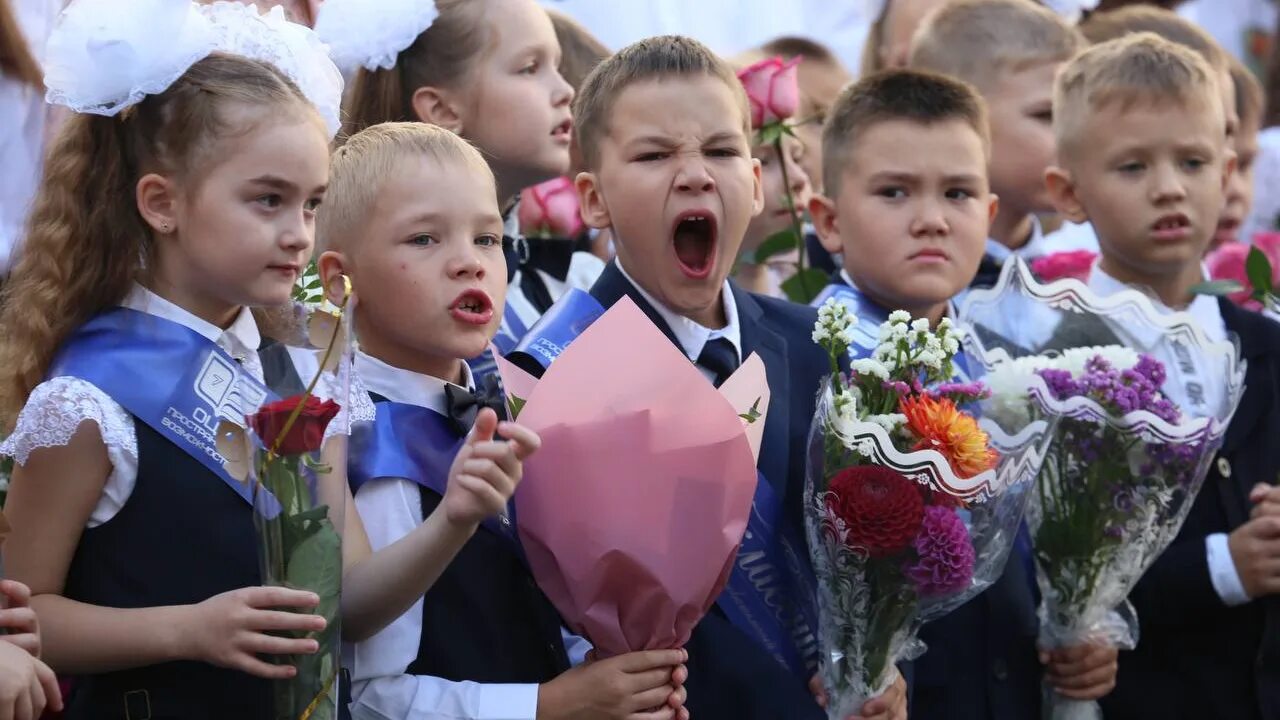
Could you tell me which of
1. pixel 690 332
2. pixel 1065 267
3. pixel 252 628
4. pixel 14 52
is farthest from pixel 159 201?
pixel 1065 267

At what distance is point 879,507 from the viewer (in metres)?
3.27

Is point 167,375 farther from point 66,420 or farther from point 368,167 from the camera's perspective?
point 368,167

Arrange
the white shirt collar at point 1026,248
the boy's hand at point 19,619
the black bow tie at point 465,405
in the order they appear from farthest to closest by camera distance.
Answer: the white shirt collar at point 1026,248 → the black bow tie at point 465,405 → the boy's hand at point 19,619

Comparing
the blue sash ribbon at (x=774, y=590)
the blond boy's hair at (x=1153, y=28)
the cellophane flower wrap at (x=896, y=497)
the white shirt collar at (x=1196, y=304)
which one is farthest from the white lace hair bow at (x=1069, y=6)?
the blue sash ribbon at (x=774, y=590)

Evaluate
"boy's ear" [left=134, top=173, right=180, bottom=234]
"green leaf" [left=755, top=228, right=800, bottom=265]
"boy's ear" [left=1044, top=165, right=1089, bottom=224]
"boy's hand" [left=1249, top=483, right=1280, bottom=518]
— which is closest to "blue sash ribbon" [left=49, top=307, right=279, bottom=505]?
"boy's ear" [left=134, top=173, right=180, bottom=234]

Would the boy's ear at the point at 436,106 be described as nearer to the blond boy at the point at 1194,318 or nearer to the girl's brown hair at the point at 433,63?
the girl's brown hair at the point at 433,63

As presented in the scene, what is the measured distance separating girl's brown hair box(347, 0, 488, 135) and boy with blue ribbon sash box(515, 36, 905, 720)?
2.18 feet

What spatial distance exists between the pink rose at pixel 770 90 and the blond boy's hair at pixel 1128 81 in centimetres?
83

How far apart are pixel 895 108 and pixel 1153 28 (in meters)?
2.53

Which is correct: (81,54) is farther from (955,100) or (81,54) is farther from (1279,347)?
(1279,347)

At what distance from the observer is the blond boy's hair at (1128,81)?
483 centimetres

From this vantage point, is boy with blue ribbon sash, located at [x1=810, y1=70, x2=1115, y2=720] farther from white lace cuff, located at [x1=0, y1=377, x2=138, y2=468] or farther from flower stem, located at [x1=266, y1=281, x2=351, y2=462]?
white lace cuff, located at [x1=0, y1=377, x2=138, y2=468]

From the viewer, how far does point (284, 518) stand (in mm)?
2818

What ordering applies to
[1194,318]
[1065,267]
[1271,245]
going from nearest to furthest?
1. [1194,318]
2. [1065,267]
3. [1271,245]
